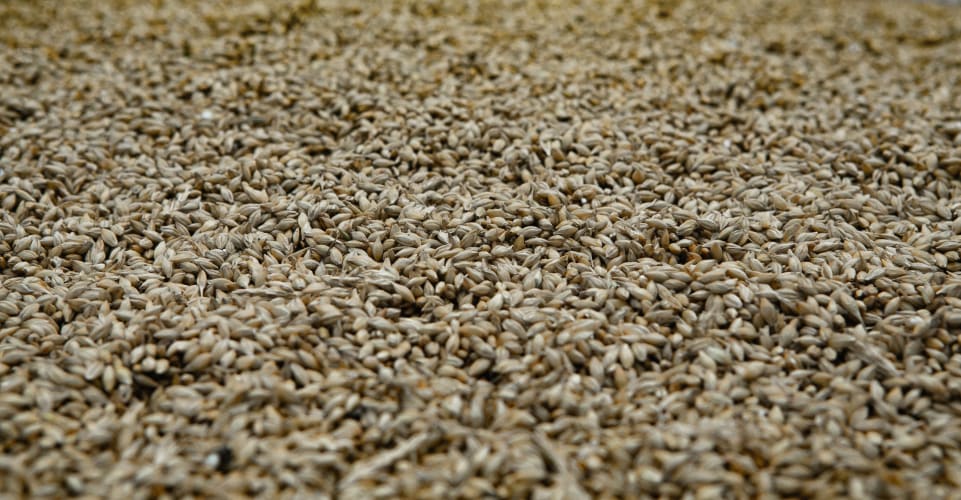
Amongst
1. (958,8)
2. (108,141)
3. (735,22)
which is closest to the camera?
(108,141)

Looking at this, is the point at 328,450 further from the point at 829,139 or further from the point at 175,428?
the point at 829,139

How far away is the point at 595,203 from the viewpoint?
3398 millimetres

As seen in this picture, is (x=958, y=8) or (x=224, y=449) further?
Result: (x=958, y=8)

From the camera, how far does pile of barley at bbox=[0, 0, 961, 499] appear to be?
2361 millimetres

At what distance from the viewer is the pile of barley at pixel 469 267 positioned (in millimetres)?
2361

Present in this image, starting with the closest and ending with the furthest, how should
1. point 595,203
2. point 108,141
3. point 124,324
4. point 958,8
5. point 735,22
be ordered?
point 124,324 → point 595,203 → point 108,141 → point 735,22 → point 958,8

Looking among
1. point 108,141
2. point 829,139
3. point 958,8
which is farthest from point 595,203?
point 958,8

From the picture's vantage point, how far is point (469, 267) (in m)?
3.03

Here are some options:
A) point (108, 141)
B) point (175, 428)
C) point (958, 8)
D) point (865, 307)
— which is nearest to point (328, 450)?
point (175, 428)

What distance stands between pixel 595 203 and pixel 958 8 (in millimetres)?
5140

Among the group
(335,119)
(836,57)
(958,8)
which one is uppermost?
(958,8)

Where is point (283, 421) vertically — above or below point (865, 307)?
below

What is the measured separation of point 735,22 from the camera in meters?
5.43

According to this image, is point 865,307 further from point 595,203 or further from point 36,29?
point 36,29
